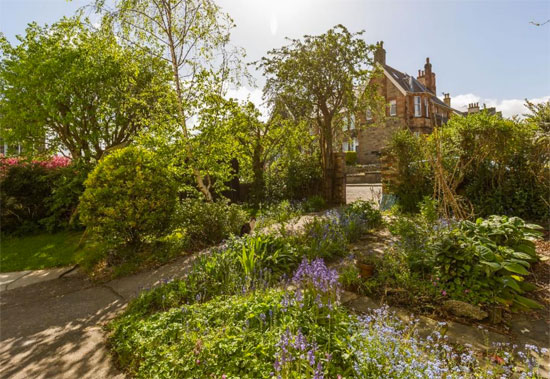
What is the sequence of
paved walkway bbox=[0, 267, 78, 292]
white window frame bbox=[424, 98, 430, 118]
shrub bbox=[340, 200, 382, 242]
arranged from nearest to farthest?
paved walkway bbox=[0, 267, 78, 292], shrub bbox=[340, 200, 382, 242], white window frame bbox=[424, 98, 430, 118]

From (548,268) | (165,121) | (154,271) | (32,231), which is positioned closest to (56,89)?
(32,231)

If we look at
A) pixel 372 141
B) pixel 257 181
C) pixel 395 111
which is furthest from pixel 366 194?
pixel 395 111

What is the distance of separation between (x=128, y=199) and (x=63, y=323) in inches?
95.5

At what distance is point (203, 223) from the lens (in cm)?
620

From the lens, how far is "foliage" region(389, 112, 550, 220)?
6297mm

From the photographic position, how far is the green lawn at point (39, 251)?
6105 millimetres

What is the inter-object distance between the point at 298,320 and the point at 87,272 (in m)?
4.64

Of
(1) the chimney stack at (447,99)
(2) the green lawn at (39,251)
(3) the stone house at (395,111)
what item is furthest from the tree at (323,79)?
(1) the chimney stack at (447,99)

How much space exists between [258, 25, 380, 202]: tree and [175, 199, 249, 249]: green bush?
5.77 meters

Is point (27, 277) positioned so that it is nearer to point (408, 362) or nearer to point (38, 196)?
point (38, 196)

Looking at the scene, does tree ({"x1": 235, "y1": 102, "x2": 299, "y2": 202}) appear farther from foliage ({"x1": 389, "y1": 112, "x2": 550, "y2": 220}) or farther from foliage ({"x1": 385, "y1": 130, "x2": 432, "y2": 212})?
foliage ({"x1": 389, "y1": 112, "x2": 550, "y2": 220})

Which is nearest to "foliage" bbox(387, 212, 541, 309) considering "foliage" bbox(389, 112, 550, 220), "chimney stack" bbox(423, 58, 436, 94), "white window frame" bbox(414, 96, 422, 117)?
"foliage" bbox(389, 112, 550, 220)

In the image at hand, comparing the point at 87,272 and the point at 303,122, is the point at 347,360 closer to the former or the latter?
the point at 87,272

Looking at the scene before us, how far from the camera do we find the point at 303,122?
11.9 meters
